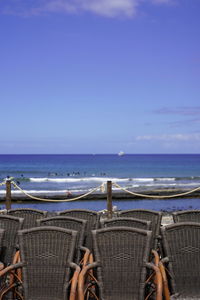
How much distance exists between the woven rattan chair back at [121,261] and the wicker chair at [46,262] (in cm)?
25

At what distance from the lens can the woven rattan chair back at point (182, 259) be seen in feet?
13.2

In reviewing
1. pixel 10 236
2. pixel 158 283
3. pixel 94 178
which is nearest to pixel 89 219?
pixel 10 236

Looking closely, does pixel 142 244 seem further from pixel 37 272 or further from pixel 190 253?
pixel 37 272

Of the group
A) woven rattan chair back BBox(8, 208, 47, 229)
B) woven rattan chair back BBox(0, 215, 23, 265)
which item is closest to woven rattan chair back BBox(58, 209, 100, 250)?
woven rattan chair back BBox(8, 208, 47, 229)

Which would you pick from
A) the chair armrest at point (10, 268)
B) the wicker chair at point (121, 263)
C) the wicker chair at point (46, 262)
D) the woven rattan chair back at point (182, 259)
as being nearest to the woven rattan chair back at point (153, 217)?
the woven rattan chair back at point (182, 259)

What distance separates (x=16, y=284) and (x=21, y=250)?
1.41ft

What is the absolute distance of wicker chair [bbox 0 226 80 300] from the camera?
3828 millimetres

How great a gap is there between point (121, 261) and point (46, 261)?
0.65 metres

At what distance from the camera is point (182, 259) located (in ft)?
13.2

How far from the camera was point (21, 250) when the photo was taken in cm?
387

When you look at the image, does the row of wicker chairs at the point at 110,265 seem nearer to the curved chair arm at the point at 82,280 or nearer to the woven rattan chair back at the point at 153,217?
the curved chair arm at the point at 82,280

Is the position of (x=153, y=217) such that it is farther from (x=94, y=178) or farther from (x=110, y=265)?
(x=94, y=178)

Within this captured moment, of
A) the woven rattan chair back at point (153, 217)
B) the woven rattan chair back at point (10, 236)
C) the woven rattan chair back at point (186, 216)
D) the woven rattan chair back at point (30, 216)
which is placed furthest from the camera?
the woven rattan chair back at point (30, 216)

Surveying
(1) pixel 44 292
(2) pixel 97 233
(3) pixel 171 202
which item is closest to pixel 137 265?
(2) pixel 97 233
